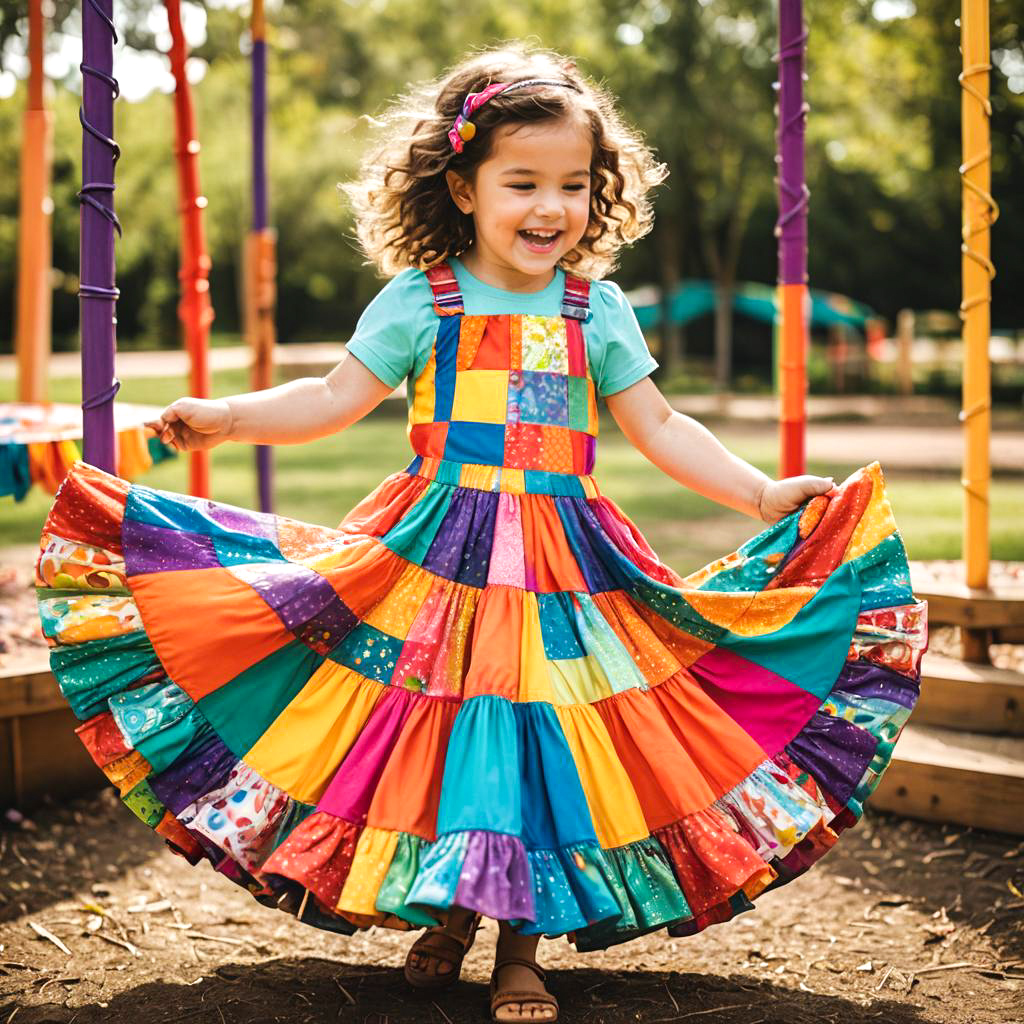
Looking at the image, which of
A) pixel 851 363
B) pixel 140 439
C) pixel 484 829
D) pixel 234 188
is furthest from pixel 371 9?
pixel 484 829

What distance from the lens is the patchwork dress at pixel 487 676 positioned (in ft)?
6.82

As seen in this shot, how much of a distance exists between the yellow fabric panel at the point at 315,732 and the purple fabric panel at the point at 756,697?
2.06 ft

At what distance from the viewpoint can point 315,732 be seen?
2193 millimetres

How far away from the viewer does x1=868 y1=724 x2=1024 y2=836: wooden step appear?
10.4 ft

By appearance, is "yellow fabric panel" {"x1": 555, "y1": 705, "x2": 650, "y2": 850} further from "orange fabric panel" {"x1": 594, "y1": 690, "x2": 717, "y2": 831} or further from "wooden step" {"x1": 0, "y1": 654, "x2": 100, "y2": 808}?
"wooden step" {"x1": 0, "y1": 654, "x2": 100, "y2": 808}

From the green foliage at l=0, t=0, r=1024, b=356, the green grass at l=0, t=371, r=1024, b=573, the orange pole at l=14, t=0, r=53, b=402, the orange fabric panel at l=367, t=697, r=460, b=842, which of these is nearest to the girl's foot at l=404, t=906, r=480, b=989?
the orange fabric panel at l=367, t=697, r=460, b=842

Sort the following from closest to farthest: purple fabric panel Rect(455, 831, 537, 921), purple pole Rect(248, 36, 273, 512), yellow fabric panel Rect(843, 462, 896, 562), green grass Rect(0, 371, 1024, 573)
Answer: purple fabric panel Rect(455, 831, 537, 921), yellow fabric panel Rect(843, 462, 896, 562), purple pole Rect(248, 36, 273, 512), green grass Rect(0, 371, 1024, 573)

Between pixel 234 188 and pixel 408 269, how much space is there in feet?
73.4

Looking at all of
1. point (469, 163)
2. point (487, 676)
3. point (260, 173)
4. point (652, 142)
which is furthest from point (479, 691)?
point (652, 142)

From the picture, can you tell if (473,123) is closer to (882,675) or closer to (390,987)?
(882,675)

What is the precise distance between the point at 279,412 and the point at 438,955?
1.07m

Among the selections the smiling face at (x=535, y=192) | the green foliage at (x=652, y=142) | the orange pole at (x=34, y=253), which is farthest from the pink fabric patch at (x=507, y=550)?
the green foliage at (x=652, y=142)

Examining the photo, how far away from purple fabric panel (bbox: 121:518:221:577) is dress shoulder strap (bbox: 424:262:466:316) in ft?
2.19

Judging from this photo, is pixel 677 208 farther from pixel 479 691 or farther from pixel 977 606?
pixel 479 691
